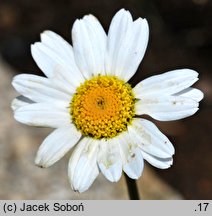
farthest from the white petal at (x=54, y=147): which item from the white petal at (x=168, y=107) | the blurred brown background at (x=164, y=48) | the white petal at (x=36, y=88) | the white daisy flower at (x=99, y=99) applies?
the blurred brown background at (x=164, y=48)

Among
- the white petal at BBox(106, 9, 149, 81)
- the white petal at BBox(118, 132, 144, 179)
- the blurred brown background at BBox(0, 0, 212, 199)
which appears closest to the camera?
the white petal at BBox(118, 132, 144, 179)

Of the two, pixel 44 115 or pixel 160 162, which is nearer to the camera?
pixel 160 162

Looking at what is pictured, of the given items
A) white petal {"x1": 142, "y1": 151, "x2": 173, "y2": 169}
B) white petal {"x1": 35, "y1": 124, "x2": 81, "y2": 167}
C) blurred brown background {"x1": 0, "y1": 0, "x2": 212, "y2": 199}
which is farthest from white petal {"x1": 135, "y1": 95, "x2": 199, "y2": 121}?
blurred brown background {"x1": 0, "y1": 0, "x2": 212, "y2": 199}

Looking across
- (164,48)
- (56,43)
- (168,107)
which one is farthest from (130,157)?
(164,48)

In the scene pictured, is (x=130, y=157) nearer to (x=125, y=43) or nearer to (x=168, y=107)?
(x=168, y=107)

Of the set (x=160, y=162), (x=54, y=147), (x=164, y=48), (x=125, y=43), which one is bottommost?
(x=160, y=162)

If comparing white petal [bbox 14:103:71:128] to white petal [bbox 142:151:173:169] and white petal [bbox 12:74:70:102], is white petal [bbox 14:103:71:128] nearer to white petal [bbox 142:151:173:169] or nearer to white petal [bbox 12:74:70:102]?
white petal [bbox 12:74:70:102]

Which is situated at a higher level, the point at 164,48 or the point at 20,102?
the point at 164,48
